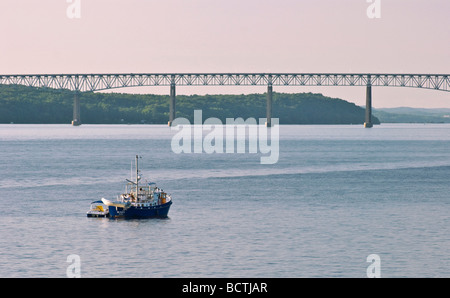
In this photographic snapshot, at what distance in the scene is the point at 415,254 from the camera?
4428cm

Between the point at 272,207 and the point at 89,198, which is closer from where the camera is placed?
the point at 272,207

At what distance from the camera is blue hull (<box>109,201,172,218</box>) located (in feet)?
192

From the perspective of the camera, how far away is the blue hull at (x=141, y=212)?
5853 cm

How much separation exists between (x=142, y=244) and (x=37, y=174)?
5752 cm

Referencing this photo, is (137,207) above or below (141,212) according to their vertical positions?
above

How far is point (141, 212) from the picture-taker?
58.8 meters
